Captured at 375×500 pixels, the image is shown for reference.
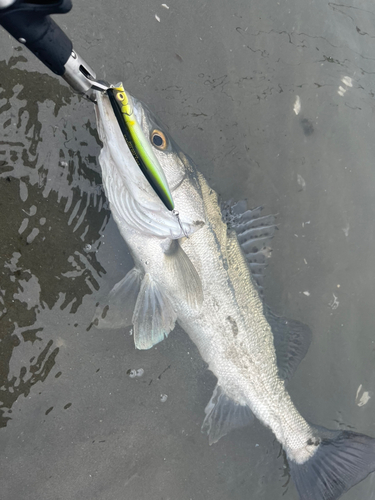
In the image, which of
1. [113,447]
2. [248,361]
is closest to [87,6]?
[248,361]

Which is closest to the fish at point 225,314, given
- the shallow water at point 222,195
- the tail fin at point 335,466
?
the tail fin at point 335,466

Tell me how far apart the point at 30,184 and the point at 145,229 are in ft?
2.74

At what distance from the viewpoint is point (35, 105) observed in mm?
2363

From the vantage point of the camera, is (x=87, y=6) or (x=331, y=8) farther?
(x=331, y=8)

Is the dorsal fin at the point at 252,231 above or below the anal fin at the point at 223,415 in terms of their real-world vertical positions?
above

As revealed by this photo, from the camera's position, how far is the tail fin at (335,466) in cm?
248

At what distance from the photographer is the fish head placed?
6.59ft

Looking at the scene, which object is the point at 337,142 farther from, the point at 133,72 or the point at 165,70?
the point at 133,72

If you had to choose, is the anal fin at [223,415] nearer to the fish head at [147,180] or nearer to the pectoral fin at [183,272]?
the pectoral fin at [183,272]

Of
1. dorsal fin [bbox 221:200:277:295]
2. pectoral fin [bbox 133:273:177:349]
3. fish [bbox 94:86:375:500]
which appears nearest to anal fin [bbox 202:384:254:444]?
fish [bbox 94:86:375:500]

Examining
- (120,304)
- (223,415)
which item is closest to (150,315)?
(120,304)

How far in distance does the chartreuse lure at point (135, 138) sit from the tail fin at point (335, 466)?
2094 millimetres

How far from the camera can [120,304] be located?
2.49 metres

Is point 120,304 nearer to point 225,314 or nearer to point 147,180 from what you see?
point 225,314
